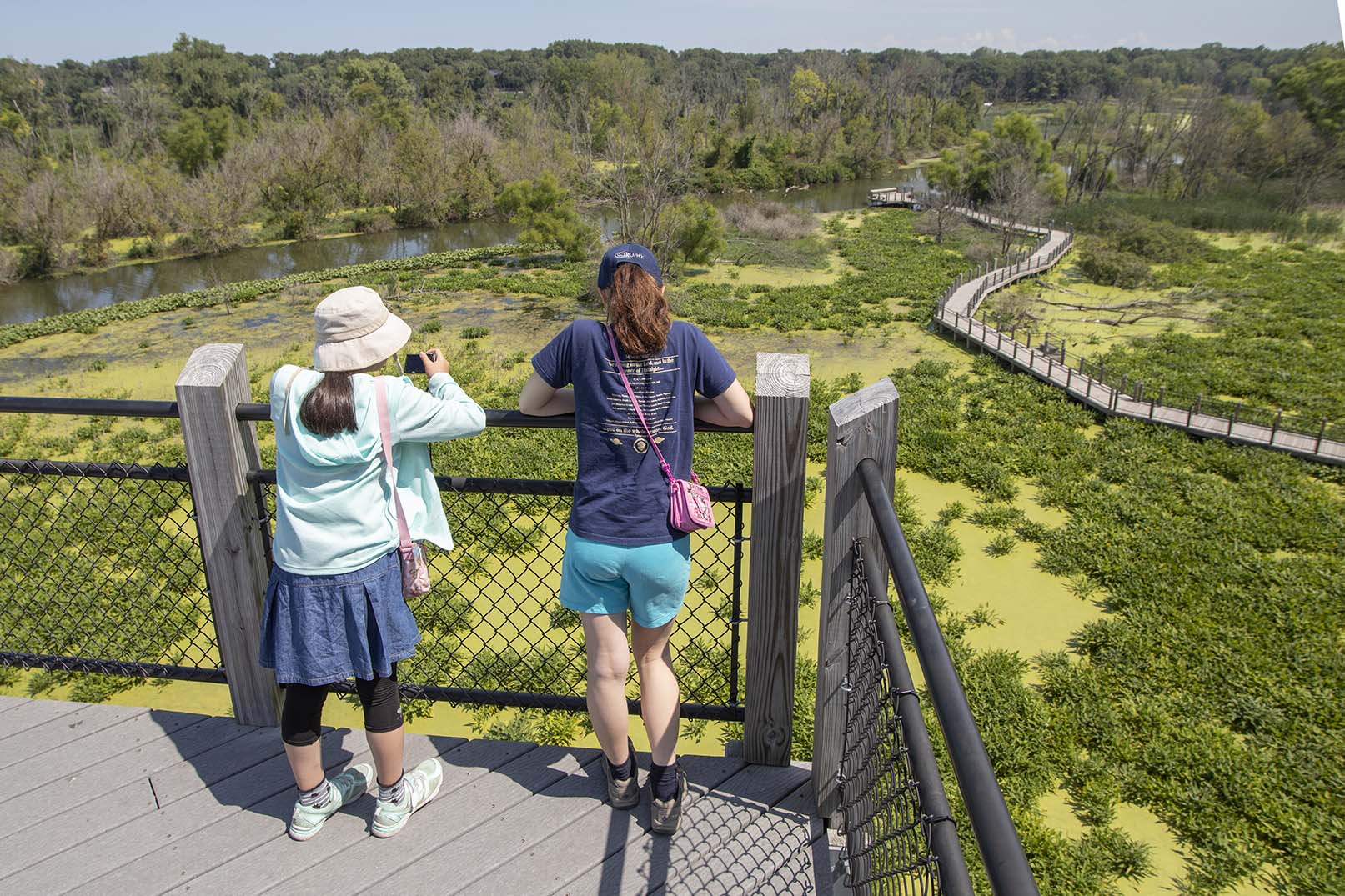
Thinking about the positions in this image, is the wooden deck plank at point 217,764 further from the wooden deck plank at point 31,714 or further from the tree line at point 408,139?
the tree line at point 408,139

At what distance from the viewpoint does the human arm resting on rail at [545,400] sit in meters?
2.29

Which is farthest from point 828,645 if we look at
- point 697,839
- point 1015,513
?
point 1015,513

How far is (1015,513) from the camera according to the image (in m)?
9.05

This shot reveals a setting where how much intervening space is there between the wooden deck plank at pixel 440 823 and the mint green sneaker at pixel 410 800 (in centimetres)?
3

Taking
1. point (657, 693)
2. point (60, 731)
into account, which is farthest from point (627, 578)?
point (60, 731)

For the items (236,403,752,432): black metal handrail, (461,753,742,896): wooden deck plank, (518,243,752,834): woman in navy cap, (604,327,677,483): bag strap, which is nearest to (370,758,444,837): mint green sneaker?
(461,753,742,896): wooden deck plank

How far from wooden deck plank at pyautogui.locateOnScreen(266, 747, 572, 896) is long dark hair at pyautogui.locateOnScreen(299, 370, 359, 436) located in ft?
3.73

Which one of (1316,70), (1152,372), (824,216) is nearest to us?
(1152,372)

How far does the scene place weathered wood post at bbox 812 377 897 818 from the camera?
210 centimetres

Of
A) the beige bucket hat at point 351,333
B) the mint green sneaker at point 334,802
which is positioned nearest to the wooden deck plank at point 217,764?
the mint green sneaker at point 334,802

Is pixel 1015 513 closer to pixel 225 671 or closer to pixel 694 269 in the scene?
pixel 225 671

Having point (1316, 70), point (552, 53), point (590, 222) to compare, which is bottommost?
point (590, 222)

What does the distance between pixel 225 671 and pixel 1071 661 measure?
600cm

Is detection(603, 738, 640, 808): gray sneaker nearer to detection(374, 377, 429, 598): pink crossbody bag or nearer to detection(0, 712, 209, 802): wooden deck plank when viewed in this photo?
detection(374, 377, 429, 598): pink crossbody bag
